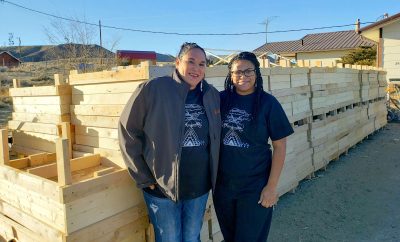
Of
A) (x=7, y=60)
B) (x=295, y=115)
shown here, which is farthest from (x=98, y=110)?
(x=7, y=60)

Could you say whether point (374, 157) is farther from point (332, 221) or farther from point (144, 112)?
point (144, 112)

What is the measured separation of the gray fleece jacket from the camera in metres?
2.51

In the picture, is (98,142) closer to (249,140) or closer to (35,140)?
(35,140)

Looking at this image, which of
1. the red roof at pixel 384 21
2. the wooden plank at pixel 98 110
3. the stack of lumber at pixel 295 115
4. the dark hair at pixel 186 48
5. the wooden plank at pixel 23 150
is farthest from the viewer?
the red roof at pixel 384 21

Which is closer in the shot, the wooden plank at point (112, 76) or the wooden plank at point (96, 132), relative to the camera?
the wooden plank at point (112, 76)

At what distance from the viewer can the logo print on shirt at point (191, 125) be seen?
8.50ft

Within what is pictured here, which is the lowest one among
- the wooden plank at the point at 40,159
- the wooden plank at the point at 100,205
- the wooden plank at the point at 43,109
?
the wooden plank at the point at 100,205

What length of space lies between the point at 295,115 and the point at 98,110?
346 cm

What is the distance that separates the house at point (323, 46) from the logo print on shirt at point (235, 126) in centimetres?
2748

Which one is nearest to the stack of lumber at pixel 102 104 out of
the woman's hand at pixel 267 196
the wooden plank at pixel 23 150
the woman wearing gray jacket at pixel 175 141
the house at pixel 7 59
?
the woman wearing gray jacket at pixel 175 141

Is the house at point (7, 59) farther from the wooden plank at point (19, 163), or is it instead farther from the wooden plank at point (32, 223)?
the wooden plank at point (32, 223)

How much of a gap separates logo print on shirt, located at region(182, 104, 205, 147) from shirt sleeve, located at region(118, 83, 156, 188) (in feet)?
1.05

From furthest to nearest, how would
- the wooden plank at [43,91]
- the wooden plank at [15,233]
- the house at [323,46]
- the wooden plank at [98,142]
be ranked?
the house at [323,46]
the wooden plank at [43,91]
the wooden plank at [98,142]
the wooden plank at [15,233]

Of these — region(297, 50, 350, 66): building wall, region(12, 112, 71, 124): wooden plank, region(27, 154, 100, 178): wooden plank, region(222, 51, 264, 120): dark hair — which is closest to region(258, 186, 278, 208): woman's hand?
region(222, 51, 264, 120): dark hair
